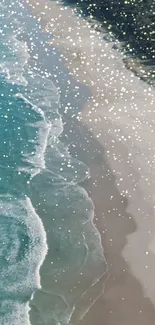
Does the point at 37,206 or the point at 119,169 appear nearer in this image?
the point at 37,206

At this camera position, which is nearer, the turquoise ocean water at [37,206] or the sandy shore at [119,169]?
the sandy shore at [119,169]

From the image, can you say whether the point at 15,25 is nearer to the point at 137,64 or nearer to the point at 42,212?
the point at 137,64

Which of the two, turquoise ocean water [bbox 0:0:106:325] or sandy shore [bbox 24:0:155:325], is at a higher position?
sandy shore [bbox 24:0:155:325]

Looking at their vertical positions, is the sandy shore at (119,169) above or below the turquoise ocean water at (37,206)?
above

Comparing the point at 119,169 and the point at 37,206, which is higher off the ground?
the point at 119,169

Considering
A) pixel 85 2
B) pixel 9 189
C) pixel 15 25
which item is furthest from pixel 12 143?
pixel 85 2

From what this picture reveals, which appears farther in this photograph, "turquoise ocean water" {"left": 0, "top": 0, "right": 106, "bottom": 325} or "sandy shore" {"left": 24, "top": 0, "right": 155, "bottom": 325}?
"turquoise ocean water" {"left": 0, "top": 0, "right": 106, "bottom": 325}
